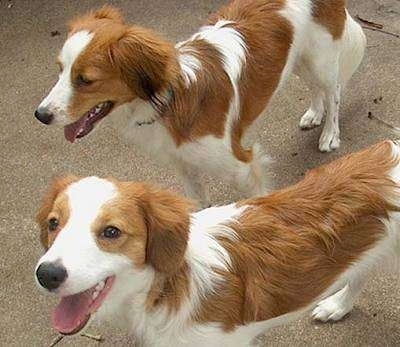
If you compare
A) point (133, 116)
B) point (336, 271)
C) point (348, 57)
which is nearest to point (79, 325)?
point (336, 271)

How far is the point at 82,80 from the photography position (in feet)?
8.19

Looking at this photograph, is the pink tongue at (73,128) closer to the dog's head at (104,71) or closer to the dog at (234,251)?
A: the dog's head at (104,71)

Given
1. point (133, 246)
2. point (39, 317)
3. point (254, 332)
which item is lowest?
point (39, 317)

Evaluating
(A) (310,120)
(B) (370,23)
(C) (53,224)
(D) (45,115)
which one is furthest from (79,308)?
(B) (370,23)

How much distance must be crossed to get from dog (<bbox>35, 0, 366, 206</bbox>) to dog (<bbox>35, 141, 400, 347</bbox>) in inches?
22.4

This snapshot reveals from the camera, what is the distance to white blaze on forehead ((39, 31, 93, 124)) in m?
2.48

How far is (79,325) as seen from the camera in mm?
1894

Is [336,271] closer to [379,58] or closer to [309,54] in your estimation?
[309,54]

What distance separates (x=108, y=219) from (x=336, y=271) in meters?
0.74

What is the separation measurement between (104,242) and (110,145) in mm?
1859

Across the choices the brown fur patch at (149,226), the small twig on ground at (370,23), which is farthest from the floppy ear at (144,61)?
the small twig on ground at (370,23)

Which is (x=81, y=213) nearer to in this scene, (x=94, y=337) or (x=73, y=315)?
(x=73, y=315)

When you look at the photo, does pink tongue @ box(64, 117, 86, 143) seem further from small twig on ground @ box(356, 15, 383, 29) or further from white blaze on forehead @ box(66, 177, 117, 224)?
small twig on ground @ box(356, 15, 383, 29)

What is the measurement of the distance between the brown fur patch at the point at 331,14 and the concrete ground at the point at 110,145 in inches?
23.8
